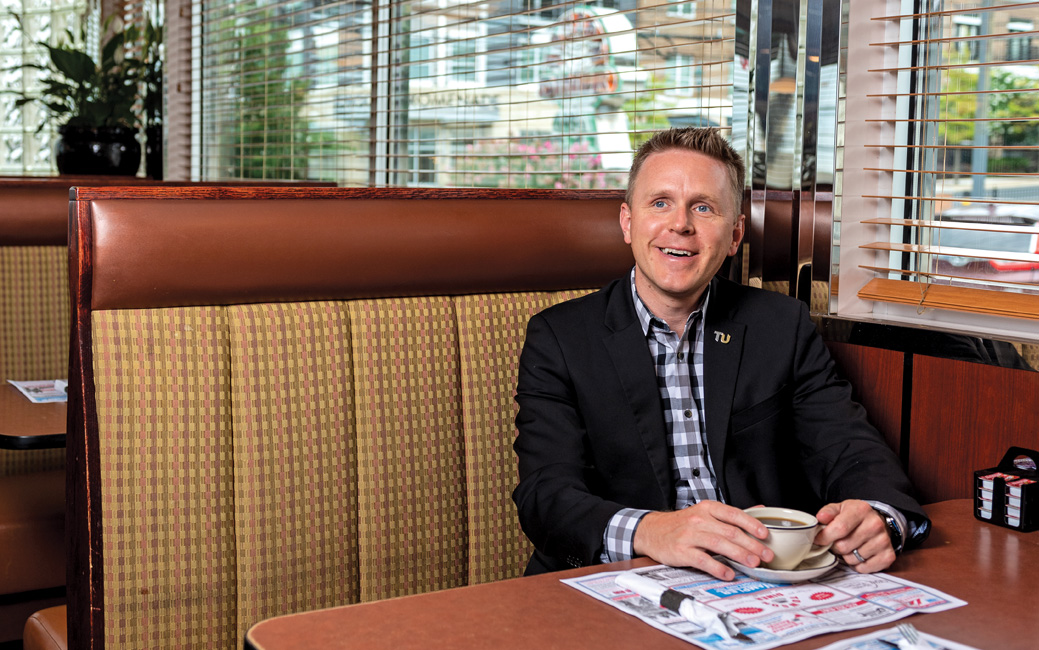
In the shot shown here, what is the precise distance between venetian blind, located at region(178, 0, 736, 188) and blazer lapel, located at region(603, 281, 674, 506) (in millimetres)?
789

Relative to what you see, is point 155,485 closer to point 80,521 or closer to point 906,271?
point 80,521

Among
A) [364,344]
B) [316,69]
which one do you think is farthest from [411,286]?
[316,69]

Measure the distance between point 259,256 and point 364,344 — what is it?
22 cm

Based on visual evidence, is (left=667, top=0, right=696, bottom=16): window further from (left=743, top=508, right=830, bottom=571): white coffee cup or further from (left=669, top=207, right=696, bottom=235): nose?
(left=743, top=508, right=830, bottom=571): white coffee cup

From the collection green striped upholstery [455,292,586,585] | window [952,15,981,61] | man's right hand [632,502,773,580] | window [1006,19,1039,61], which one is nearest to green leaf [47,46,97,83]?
green striped upholstery [455,292,586,585]

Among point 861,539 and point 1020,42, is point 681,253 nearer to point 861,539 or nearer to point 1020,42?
point 861,539

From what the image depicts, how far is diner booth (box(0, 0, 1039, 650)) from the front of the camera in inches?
56.3

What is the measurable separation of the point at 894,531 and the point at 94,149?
4266mm

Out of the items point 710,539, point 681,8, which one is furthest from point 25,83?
point 710,539

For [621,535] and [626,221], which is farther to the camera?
[626,221]

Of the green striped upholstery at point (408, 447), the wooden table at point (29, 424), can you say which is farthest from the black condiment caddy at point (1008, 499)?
the wooden table at point (29, 424)

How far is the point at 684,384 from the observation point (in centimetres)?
171

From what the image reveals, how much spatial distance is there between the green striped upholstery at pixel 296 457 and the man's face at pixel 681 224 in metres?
0.28

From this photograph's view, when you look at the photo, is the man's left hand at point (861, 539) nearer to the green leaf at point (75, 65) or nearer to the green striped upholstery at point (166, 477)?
the green striped upholstery at point (166, 477)
